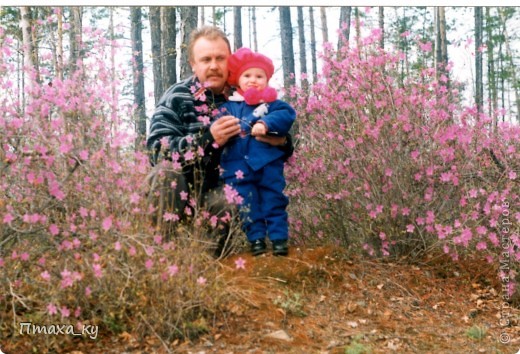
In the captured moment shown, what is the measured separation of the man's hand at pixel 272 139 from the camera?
11.9 ft

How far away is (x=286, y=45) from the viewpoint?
20.3 feet

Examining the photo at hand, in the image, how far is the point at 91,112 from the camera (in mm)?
3383

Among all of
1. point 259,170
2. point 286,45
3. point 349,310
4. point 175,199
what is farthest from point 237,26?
point 349,310

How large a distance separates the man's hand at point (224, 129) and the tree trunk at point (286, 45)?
5.52ft

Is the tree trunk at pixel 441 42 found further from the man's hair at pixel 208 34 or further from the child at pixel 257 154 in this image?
the child at pixel 257 154

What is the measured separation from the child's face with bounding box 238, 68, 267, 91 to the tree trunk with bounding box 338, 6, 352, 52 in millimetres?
1104

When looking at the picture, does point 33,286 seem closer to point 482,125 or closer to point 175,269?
point 175,269

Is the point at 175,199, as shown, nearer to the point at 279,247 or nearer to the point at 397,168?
the point at 279,247

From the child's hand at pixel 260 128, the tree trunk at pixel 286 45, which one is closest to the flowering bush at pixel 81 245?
the child's hand at pixel 260 128

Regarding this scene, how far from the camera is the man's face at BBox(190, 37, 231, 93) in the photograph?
12.5 feet

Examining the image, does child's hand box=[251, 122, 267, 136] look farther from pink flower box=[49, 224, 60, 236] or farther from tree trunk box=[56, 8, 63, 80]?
tree trunk box=[56, 8, 63, 80]

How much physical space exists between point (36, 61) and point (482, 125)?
3740 mm

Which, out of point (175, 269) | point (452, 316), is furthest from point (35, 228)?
point (452, 316)

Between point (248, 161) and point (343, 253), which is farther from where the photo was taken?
point (343, 253)
